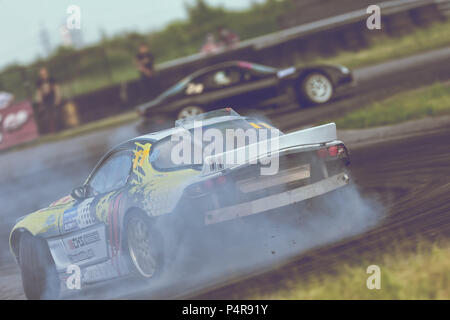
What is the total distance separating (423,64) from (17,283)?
38.2ft

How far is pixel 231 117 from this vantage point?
284 inches

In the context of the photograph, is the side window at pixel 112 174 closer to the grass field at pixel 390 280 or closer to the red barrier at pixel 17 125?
the grass field at pixel 390 280

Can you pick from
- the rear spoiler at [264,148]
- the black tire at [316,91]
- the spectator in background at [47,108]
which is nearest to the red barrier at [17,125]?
the spectator in background at [47,108]

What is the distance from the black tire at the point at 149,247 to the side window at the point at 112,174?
1.58ft

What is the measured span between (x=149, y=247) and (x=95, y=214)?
968mm

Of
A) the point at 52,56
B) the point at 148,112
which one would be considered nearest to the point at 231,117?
the point at 148,112

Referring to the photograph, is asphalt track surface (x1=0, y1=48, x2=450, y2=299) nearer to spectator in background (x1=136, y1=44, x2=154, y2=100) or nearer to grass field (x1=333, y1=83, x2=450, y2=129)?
grass field (x1=333, y1=83, x2=450, y2=129)

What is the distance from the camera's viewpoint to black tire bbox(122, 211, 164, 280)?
602 centimetres

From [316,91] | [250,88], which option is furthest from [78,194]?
[316,91]

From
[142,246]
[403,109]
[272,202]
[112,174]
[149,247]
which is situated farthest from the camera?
[403,109]

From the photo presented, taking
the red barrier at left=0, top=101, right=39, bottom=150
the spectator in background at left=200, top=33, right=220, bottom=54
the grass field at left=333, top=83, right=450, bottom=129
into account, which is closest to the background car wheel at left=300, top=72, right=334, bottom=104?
the grass field at left=333, top=83, right=450, bottom=129

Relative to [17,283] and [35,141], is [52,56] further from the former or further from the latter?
[17,283]

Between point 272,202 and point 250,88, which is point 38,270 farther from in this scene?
point 250,88

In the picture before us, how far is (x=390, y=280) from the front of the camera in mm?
5059
